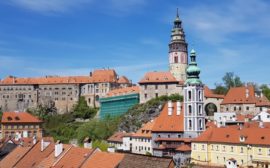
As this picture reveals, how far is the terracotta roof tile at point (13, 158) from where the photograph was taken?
104ft

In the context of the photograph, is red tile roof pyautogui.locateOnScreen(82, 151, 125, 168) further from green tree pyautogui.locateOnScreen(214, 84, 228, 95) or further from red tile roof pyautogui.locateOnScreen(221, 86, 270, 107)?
green tree pyautogui.locateOnScreen(214, 84, 228, 95)

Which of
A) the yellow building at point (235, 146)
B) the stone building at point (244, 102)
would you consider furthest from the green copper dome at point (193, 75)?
the stone building at point (244, 102)

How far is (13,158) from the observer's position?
108 feet

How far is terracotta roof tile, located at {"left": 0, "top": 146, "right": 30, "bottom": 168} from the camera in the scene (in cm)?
3183

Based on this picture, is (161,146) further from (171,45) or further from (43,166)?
(171,45)

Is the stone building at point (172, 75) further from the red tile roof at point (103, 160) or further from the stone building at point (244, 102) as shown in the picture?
the red tile roof at point (103, 160)

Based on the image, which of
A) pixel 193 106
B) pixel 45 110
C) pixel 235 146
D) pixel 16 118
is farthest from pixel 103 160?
pixel 45 110

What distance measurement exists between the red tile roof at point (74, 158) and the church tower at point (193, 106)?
1260 inches

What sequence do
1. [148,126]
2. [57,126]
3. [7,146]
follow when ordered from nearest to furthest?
[7,146] < [148,126] < [57,126]

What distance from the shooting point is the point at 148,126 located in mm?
66438

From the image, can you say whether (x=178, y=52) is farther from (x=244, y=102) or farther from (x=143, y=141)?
(x=143, y=141)

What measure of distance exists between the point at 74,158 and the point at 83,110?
88.9m

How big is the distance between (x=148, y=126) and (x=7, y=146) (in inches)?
1223

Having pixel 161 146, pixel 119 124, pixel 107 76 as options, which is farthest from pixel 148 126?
pixel 107 76
